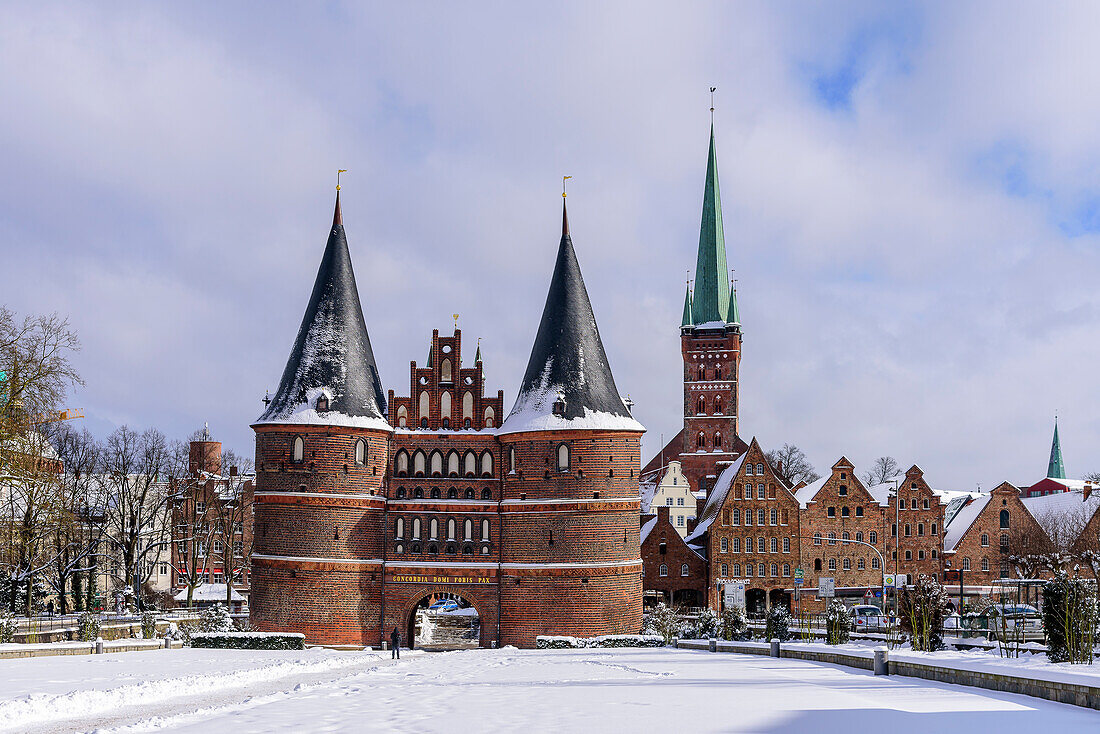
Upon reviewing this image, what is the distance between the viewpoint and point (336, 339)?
161 ft

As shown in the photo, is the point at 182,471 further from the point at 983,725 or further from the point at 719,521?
the point at 983,725

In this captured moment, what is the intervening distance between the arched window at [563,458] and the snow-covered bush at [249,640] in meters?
12.8

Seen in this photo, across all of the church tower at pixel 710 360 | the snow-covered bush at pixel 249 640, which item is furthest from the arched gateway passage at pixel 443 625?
the church tower at pixel 710 360

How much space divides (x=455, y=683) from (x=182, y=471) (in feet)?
161

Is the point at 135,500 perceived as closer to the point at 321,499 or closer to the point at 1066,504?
the point at 321,499

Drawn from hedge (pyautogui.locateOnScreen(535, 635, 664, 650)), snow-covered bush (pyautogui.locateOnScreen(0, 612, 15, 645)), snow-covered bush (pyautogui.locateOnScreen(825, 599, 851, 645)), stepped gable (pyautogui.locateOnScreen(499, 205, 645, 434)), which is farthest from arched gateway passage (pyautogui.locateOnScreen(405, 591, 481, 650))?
snow-covered bush (pyautogui.locateOnScreen(825, 599, 851, 645))

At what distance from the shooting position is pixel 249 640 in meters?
41.8

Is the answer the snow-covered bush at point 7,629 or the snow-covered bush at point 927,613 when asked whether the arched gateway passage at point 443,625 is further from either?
the snow-covered bush at point 927,613

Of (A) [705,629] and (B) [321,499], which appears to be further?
(B) [321,499]

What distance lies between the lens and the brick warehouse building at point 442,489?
47.2 m

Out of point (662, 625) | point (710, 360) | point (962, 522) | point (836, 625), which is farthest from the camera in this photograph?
point (710, 360)

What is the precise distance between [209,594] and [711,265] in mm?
47940

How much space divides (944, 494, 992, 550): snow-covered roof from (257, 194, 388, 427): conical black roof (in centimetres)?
4367

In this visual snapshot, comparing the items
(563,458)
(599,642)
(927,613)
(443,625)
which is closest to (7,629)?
(599,642)
